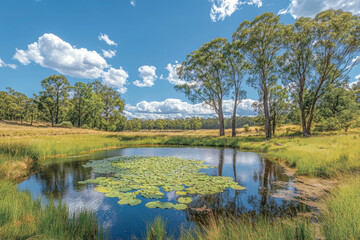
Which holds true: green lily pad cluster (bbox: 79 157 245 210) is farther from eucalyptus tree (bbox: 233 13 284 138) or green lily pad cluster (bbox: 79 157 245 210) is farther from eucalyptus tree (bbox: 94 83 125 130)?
eucalyptus tree (bbox: 94 83 125 130)

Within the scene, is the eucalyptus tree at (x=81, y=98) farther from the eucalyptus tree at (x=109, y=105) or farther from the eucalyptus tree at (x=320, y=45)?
the eucalyptus tree at (x=320, y=45)

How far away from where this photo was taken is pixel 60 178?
876cm

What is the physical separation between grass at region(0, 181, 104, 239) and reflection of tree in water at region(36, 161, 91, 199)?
241cm

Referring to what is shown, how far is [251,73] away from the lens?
26281 millimetres

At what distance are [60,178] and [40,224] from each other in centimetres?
621

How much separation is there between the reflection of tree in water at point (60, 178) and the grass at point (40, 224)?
241 cm

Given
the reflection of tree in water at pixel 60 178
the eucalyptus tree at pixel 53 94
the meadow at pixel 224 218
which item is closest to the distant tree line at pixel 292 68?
the meadow at pixel 224 218

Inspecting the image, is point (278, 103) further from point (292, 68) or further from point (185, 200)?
point (185, 200)

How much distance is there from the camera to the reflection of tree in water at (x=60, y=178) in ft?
23.4

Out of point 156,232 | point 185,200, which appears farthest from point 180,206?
point 156,232

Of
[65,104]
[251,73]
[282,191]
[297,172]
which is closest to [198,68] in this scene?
[251,73]

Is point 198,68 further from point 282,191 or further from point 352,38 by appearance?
point 282,191

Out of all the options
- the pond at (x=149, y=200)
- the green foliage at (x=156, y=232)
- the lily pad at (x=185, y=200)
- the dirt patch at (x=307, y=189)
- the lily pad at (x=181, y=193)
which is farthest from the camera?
the lily pad at (x=181, y=193)

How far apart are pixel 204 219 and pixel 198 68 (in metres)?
30.3
